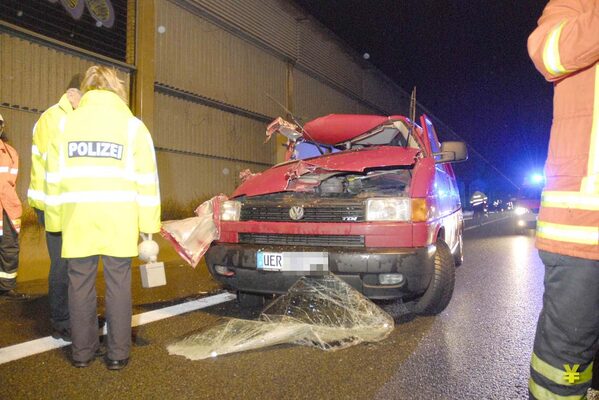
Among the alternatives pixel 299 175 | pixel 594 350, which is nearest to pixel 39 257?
pixel 299 175

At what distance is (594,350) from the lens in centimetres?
147

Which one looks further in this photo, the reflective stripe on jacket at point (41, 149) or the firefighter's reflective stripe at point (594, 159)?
the reflective stripe on jacket at point (41, 149)

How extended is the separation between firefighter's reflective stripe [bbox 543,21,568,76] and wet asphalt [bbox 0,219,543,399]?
1.54 m

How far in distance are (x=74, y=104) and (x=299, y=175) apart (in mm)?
1852

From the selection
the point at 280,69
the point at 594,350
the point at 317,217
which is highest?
the point at 280,69

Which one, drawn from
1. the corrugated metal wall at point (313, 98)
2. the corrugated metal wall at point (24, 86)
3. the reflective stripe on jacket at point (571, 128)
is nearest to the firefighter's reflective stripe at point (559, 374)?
the reflective stripe on jacket at point (571, 128)

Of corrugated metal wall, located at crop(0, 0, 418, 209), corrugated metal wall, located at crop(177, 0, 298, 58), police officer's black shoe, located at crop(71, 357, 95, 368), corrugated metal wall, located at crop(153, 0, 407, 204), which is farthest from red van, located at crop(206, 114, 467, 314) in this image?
corrugated metal wall, located at crop(177, 0, 298, 58)

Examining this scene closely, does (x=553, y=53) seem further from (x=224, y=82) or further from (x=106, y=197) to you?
(x=224, y=82)

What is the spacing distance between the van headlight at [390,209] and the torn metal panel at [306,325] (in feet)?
1.82

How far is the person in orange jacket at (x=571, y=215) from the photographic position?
143cm

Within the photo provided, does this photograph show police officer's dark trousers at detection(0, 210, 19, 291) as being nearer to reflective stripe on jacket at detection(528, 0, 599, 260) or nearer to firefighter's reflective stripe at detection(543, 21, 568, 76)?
reflective stripe on jacket at detection(528, 0, 599, 260)

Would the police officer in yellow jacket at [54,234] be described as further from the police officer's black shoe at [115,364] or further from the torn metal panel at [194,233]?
the torn metal panel at [194,233]

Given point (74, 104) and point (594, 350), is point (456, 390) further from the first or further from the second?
point (74, 104)

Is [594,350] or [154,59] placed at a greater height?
[154,59]
